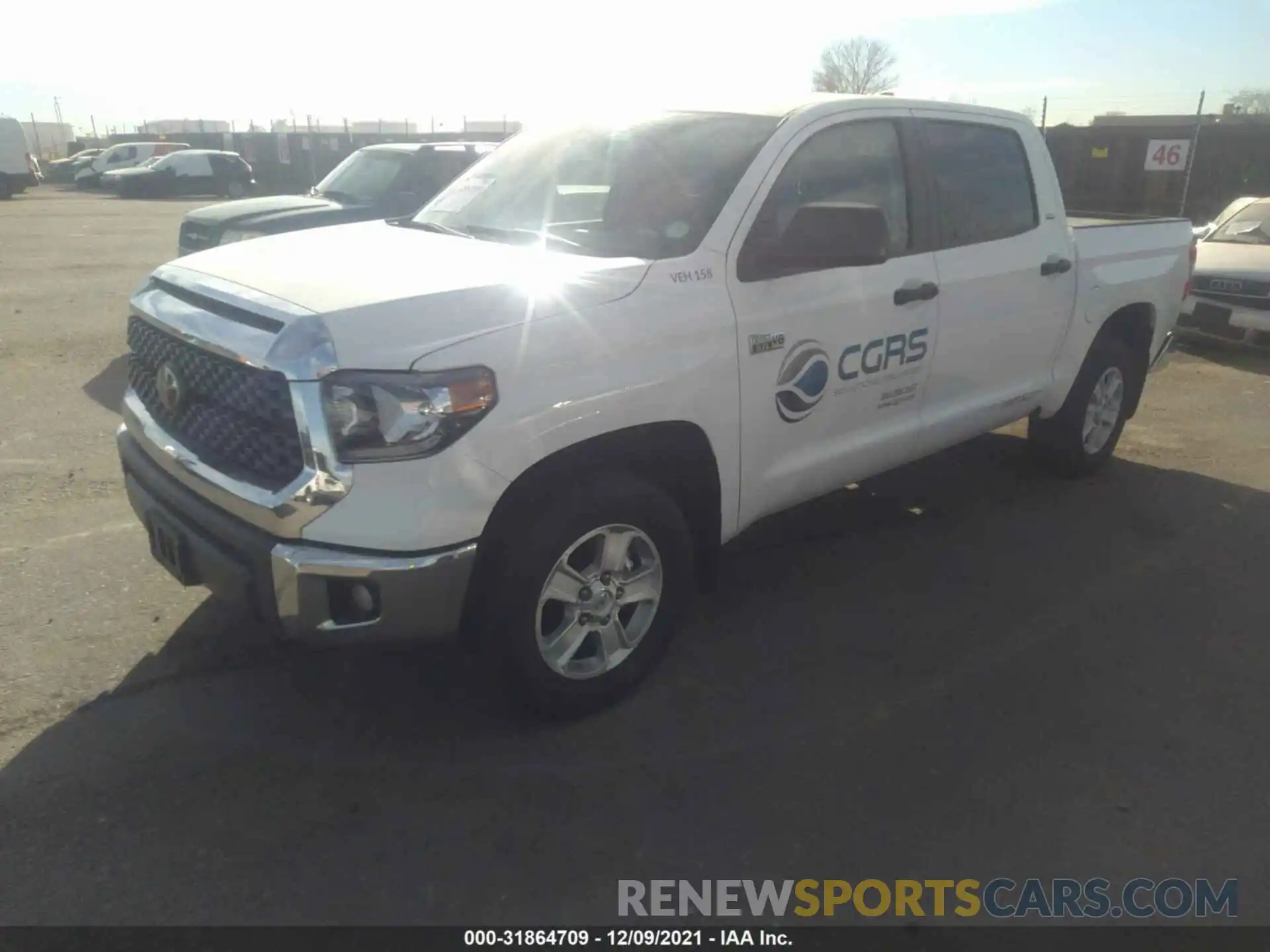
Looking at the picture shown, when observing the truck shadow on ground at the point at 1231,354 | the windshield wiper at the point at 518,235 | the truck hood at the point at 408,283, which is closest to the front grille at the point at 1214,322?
the truck shadow on ground at the point at 1231,354

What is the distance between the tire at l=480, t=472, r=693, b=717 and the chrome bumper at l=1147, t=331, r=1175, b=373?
3934 mm

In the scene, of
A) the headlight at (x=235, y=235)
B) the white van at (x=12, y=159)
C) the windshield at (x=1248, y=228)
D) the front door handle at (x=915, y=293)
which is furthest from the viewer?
the white van at (x=12, y=159)

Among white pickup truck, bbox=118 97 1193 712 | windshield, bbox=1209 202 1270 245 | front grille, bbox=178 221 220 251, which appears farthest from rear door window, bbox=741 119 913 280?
windshield, bbox=1209 202 1270 245

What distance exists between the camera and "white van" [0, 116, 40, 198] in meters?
28.8

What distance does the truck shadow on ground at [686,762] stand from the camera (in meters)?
2.74

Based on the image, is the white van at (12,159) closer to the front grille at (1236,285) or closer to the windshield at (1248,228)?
the windshield at (1248,228)

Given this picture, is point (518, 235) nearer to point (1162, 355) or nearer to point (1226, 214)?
point (1162, 355)

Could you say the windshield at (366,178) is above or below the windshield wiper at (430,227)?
below

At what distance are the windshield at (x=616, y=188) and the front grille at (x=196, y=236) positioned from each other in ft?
16.6

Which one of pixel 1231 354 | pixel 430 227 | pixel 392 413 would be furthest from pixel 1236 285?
pixel 392 413

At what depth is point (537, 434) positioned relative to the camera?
2.91 metres

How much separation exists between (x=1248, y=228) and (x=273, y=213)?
376 inches

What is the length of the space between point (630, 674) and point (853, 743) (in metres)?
0.77

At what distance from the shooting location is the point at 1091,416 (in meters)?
5.80
